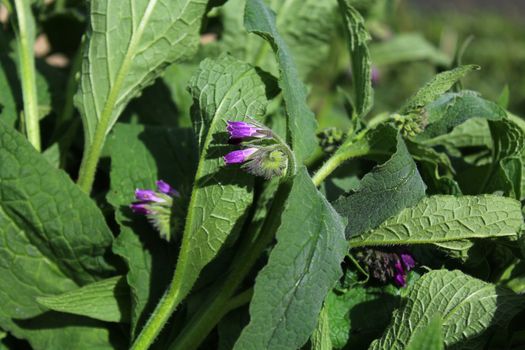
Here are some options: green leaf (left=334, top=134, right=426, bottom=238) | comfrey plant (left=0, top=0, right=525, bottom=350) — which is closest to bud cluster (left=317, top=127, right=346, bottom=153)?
comfrey plant (left=0, top=0, right=525, bottom=350)

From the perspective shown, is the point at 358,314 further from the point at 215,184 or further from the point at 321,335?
the point at 215,184

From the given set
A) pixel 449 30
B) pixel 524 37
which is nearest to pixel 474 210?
pixel 449 30

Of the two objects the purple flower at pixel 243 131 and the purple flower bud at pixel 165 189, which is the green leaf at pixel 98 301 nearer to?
the purple flower bud at pixel 165 189

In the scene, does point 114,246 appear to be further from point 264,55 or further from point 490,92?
point 490,92

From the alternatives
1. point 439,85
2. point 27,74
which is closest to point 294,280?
point 439,85

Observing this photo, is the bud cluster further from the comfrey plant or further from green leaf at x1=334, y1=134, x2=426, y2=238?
green leaf at x1=334, y1=134, x2=426, y2=238
